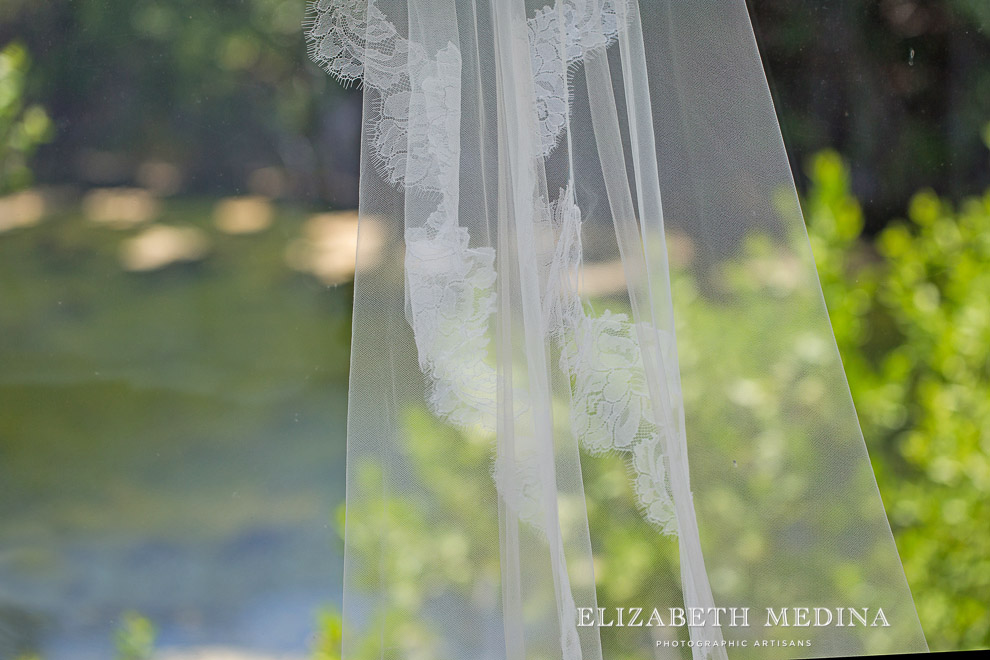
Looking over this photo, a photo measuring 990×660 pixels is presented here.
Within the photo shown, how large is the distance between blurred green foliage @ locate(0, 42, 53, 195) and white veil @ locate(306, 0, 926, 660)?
45cm

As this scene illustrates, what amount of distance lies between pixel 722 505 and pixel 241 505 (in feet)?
2.03

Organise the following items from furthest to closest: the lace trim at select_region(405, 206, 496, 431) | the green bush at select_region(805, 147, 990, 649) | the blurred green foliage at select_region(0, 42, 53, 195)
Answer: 1. the green bush at select_region(805, 147, 990, 649)
2. the blurred green foliage at select_region(0, 42, 53, 195)
3. the lace trim at select_region(405, 206, 496, 431)

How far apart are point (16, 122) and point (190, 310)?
32 cm

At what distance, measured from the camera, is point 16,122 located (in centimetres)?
99

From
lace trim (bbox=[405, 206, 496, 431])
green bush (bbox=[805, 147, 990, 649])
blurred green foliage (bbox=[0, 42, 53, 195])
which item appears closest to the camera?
lace trim (bbox=[405, 206, 496, 431])

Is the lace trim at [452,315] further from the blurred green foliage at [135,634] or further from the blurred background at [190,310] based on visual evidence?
the blurred green foliage at [135,634]

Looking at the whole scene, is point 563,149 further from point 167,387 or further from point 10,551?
point 10,551

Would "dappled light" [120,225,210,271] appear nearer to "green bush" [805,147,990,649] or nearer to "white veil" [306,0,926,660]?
"white veil" [306,0,926,660]

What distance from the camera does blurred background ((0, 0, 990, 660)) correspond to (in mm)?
Answer: 992

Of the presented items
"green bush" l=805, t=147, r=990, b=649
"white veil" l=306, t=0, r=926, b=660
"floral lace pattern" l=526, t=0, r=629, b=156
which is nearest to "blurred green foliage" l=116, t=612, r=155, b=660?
"white veil" l=306, t=0, r=926, b=660

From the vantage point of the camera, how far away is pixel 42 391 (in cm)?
100

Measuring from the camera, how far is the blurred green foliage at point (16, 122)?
0.99m

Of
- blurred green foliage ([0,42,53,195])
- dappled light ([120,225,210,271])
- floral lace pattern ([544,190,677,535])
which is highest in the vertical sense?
blurred green foliage ([0,42,53,195])

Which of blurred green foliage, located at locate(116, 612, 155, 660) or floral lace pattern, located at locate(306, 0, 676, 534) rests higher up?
floral lace pattern, located at locate(306, 0, 676, 534)
